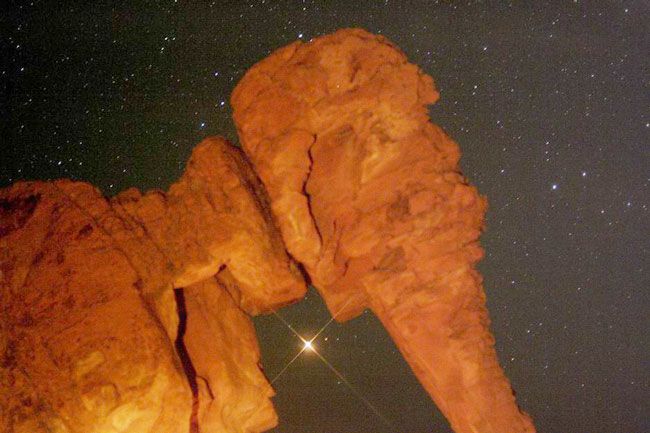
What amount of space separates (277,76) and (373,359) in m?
38.4

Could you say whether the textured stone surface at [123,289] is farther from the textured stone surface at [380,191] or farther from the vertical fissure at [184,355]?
the textured stone surface at [380,191]

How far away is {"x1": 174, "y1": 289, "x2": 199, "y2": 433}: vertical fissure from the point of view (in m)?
7.10

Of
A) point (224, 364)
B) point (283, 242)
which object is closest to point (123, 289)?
point (224, 364)

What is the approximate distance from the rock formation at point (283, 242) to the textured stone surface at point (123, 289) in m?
0.02

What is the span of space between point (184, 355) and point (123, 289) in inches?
70.0

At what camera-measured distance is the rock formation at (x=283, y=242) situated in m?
6.38

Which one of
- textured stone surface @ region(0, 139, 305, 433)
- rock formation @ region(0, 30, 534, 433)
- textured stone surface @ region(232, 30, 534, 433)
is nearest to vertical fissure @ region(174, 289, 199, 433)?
rock formation @ region(0, 30, 534, 433)

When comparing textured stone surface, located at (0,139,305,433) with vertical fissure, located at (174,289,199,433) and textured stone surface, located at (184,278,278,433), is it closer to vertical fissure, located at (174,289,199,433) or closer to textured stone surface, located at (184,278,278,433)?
textured stone surface, located at (184,278,278,433)

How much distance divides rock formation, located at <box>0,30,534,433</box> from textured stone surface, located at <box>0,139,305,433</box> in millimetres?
24

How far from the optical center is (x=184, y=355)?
754 centimetres

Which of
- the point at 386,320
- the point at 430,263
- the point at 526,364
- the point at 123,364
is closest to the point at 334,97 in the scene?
the point at 430,263

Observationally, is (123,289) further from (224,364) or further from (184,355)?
(224,364)

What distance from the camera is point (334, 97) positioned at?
304 inches

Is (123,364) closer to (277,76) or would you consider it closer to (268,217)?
(268,217)
